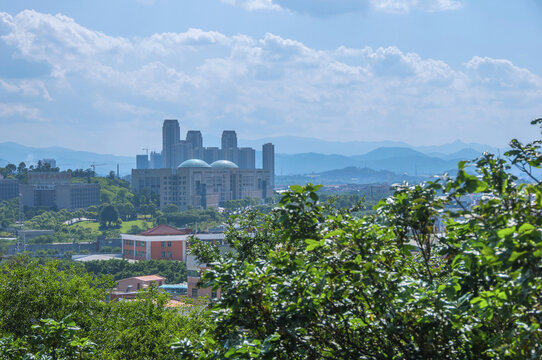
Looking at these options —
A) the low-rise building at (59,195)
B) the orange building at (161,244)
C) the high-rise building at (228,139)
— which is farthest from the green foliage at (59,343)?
the high-rise building at (228,139)

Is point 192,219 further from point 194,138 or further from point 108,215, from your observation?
point 194,138

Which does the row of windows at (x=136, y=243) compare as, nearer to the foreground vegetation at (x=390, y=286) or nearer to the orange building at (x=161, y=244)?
the orange building at (x=161, y=244)

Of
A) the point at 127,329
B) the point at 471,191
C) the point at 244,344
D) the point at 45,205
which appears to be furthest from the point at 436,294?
the point at 45,205

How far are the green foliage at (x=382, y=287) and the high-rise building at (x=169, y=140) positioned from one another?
182705 mm

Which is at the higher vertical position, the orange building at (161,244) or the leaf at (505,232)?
the leaf at (505,232)

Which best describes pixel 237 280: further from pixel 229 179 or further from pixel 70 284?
pixel 229 179

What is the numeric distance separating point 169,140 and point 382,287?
18553 centimetres

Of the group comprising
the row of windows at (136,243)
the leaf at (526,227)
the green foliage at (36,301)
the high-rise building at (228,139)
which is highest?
the high-rise building at (228,139)

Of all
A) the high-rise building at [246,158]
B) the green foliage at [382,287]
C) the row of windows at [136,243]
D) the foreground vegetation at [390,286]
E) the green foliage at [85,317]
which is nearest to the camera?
the foreground vegetation at [390,286]

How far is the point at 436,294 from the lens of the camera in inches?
136

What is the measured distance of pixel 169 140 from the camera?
610ft

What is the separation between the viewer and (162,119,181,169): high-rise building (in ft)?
608

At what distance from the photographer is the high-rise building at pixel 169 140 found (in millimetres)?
185250

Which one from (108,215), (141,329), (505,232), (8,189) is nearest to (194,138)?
(8,189)
